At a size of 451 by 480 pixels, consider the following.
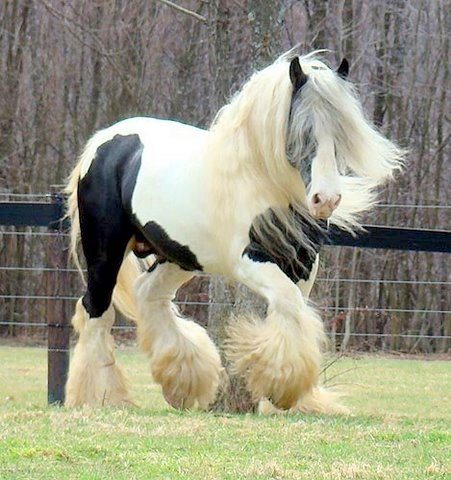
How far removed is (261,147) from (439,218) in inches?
620

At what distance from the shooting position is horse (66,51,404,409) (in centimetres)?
645

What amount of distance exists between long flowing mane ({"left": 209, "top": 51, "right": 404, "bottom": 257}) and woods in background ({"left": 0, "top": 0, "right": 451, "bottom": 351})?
15260 mm

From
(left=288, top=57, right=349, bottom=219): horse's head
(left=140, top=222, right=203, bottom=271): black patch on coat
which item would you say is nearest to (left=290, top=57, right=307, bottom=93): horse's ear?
(left=288, top=57, right=349, bottom=219): horse's head

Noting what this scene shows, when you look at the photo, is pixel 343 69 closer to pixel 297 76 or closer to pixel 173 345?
pixel 297 76

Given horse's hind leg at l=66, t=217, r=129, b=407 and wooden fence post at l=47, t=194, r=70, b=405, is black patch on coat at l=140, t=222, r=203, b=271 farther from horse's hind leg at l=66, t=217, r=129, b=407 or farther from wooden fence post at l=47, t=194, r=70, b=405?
wooden fence post at l=47, t=194, r=70, b=405

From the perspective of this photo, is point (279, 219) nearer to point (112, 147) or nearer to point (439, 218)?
point (112, 147)

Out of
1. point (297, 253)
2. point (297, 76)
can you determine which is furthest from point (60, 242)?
point (297, 76)

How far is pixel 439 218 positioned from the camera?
22062 millimetres

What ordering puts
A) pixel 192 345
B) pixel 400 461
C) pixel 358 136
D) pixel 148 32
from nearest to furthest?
1. pixel 400 461
2. pixel 358 136
3. pixel 192 345
4. pixel 148 32

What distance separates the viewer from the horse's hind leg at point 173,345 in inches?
293

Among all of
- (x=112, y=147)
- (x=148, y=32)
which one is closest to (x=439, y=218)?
(x=148, y=32)

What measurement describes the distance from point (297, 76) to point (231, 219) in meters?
0.81

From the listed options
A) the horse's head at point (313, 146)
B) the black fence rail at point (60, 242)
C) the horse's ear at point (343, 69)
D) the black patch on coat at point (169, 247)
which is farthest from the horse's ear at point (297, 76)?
the black fence rail at point (60, 242)

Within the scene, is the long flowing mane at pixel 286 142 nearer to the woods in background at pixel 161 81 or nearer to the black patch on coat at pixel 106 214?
the black patch on coat at pixel 106 214
